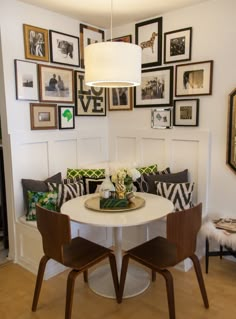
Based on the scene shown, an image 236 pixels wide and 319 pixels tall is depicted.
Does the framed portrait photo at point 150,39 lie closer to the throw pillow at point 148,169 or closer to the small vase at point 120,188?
the throw pillow at point 148,169

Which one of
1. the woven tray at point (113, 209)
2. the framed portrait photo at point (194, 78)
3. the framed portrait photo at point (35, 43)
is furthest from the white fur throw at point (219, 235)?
the framed portrait photo at point (35, 43)

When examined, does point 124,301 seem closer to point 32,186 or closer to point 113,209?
point 113,209

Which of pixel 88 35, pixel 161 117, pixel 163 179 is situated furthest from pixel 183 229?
pixel 88 35

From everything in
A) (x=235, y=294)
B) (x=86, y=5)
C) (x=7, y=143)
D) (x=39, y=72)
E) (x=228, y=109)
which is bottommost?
(x=235, y=294)

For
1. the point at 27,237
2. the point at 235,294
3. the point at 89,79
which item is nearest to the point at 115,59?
the point at 89,79

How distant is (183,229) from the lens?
6.05 ft

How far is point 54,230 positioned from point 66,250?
1.09 ft

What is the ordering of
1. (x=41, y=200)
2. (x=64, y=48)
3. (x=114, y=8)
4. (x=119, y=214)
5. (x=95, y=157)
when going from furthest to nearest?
(x=95, y=157), (x=64, y=48), (x=114, y=8), (x=41, y=200), (x=119, y=214)

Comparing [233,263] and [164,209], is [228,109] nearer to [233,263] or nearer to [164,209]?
[164,209]

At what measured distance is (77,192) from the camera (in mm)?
2713

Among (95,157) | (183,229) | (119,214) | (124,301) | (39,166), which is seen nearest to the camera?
(183,229)

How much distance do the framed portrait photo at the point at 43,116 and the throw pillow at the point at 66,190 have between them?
0.61 meters

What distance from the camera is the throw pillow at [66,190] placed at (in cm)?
264

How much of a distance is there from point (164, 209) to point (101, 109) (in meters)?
1.80
